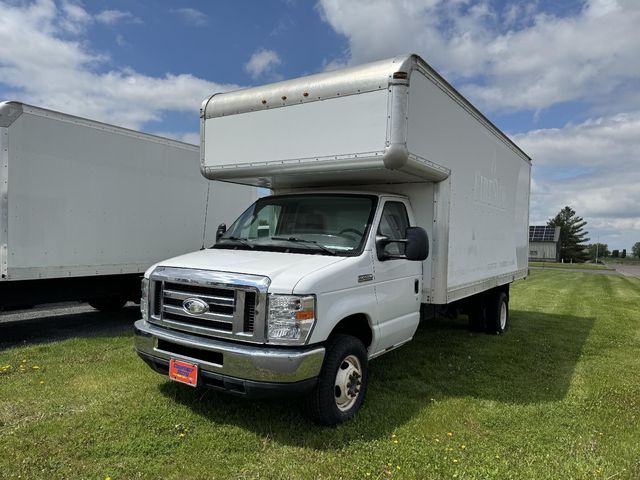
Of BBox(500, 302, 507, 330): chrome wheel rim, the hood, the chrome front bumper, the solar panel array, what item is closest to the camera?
the chrome front bumper

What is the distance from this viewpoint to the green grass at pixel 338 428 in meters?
3.62

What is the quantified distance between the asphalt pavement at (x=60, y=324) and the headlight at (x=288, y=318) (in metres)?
4.96

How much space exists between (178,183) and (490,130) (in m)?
5.55

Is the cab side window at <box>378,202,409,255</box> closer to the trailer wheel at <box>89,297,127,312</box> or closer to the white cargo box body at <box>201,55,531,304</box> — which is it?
the white cargo box body at <box>201,55,531,304</box>

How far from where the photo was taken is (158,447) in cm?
383

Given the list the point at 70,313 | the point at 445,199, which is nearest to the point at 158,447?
the point at 445,199

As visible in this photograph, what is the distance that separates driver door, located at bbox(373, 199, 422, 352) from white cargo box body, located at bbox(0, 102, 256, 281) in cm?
490

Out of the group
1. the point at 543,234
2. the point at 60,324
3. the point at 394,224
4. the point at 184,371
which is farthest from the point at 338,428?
the point at 543,234

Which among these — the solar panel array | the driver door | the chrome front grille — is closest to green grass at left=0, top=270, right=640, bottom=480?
the driver door

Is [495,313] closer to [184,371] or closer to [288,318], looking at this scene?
[288,318]

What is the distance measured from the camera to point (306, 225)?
17.1 ft

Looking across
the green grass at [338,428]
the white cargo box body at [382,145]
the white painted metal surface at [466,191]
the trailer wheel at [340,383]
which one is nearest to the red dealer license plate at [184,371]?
the green grass at [338,428]

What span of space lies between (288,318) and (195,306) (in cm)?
89

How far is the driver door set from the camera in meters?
4.89
